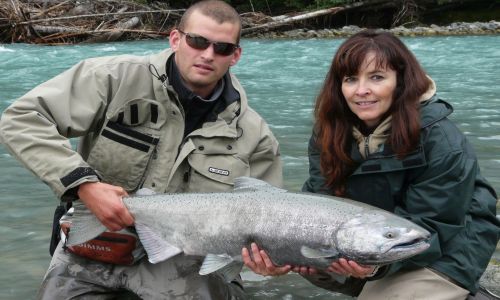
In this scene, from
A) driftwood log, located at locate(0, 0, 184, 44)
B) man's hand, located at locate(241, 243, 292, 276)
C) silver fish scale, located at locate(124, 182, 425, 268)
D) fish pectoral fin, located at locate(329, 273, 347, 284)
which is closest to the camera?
silver fish scale, located at locate(124, 182, 425, 268)

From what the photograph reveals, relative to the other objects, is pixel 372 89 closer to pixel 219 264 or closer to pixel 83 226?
pixel 219 264

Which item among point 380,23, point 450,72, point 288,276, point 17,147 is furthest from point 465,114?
point 380,23

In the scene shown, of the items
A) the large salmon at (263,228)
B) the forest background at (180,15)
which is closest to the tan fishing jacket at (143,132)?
the large salmon at (263,228)

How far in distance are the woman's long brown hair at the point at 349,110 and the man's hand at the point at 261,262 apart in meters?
0.65

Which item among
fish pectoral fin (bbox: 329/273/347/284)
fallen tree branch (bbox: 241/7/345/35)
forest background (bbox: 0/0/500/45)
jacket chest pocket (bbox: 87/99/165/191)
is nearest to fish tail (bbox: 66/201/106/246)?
jacket chest pocket (bbox: 87/99/165/191)

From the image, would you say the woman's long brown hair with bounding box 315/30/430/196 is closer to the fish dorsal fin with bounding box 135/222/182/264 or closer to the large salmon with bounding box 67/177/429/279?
the large salmon with bounding box 67/177/429/279

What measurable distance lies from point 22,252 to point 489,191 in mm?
3415

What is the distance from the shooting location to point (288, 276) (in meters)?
4.75

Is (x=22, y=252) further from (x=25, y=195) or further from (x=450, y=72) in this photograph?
(x=450, y=72)

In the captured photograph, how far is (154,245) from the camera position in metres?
3.71

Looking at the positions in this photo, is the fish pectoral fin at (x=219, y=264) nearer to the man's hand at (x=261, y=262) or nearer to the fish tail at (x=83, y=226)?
the man's hand at (x=261, y=262)

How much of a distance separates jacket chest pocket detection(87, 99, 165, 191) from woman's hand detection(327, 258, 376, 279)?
138 centimetres

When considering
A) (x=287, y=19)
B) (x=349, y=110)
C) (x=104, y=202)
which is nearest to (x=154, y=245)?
(x=104, y=202)

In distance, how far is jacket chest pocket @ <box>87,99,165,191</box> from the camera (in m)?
4.04
